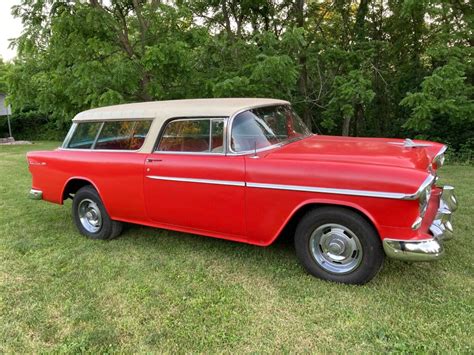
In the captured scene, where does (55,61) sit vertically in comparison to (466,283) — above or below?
above

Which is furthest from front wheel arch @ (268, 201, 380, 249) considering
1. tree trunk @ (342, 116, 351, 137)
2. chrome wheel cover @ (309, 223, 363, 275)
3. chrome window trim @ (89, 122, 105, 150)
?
tree trunk @ (342, 116, 351, 137)

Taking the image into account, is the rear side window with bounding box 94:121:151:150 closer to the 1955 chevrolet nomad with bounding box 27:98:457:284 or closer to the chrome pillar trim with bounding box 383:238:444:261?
the 1955 chevrolet nomad with bounding box 27:98:457:284

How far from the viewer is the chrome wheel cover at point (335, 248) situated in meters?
3.36

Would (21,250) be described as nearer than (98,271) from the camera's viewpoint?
No

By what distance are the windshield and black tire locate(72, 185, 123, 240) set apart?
6.81 feet

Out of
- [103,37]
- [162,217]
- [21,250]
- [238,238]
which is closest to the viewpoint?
[238,238]

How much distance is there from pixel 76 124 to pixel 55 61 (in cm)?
360

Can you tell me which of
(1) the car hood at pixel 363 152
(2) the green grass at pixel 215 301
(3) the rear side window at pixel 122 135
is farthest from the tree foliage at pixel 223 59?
(2) the green grass at pixel 215 301

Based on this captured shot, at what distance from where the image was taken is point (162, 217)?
424 cm

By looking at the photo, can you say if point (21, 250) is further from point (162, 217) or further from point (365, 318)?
Answer: point (365, 318)

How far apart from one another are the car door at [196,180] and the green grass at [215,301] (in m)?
0.47

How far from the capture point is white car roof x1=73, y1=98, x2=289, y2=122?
391 cm

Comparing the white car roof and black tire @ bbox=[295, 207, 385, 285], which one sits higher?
the white car roof

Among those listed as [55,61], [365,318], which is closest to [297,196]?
[365,318]
